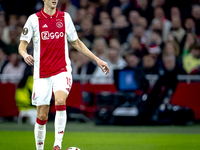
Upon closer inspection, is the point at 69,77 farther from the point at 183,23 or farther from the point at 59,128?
the point at 183,23

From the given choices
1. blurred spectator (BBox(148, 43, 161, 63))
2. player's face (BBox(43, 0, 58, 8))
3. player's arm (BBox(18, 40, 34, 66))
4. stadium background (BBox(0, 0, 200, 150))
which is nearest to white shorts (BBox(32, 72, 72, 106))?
player's arm (BBox(18, 40, 34, 66))

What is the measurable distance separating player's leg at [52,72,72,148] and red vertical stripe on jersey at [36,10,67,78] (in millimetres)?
122

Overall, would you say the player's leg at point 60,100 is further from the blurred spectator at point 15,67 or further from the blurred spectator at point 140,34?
the blurred spectator at point 140,34

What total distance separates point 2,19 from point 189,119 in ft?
28.2

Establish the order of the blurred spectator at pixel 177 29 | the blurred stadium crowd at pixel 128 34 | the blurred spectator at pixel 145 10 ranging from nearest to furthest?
the blurred stadium crowd at pixel 128 34, the blurred spectator at pixel 177 29, the blurred spectator at pixel 145 10

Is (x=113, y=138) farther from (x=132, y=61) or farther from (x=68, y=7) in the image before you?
(x=68, y=7)

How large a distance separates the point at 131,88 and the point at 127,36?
126 inches

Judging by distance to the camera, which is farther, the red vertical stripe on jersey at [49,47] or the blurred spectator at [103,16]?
the blurred spectator at [103,16]

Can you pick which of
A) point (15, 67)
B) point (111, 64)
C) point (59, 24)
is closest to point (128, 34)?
point (111, 64)

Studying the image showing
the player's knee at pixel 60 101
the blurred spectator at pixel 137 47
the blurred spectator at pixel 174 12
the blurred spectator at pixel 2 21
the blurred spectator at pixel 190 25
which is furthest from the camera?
the blurred spectator at pixel 2 21

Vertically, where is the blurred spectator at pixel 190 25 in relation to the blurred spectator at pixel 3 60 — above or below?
above

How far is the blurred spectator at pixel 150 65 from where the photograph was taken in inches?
419

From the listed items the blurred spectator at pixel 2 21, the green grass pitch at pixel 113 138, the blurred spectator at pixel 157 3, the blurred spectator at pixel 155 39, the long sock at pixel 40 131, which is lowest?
the green grass pitch at pixel 113 138

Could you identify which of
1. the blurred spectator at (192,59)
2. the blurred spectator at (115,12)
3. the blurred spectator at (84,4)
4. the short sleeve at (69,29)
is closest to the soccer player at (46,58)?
the short sleeve at (69,29)
